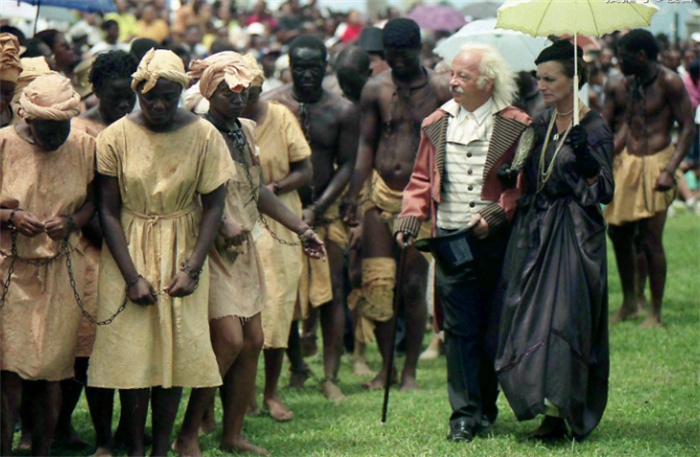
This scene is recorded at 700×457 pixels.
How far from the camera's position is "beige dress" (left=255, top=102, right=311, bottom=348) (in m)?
8.07

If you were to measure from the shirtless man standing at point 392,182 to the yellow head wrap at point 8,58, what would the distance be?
2.90 metres

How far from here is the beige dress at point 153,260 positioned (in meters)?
6.19

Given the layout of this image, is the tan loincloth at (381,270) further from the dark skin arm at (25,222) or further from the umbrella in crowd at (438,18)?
the umbrella in crowd at (438,18)

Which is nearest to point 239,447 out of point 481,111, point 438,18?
point 481,111

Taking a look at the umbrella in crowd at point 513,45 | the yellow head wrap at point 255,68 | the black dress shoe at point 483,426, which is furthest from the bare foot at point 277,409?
the umbrella in crowd at point 513,45

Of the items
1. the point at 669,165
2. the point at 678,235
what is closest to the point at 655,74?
the point at 669,165

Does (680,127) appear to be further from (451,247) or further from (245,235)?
(245,235)

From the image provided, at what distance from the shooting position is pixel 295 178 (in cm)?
816

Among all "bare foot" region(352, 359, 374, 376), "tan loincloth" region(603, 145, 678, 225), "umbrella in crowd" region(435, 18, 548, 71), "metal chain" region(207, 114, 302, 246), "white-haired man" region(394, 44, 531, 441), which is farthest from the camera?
"tan loincloth" region(603, 145, 678, 225)

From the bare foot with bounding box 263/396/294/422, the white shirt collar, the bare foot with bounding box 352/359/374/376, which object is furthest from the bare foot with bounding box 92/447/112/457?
the bare foot with bounding box 352/359/374/376

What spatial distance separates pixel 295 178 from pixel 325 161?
2.52 feet

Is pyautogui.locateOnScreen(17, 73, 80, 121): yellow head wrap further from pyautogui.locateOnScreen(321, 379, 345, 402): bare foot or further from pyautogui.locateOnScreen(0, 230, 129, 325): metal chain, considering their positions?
pyautogui.locateOnScreen(321, 379, 345, 402): bare foot

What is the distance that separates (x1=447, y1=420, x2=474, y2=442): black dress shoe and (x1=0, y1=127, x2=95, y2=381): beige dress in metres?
2.31

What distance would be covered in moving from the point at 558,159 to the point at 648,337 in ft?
13.4
